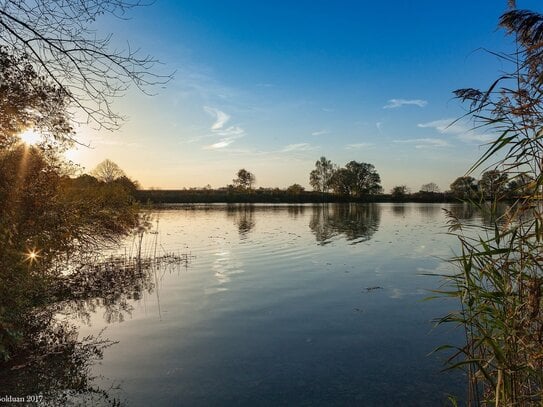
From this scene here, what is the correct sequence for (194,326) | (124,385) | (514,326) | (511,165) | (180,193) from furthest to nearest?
(180,193) < (194,326) < (124,385) < (511,165) < (514,326)

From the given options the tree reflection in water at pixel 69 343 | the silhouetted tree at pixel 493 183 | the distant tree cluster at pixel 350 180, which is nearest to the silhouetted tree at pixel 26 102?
the tree reflection in water at pixel 69 343

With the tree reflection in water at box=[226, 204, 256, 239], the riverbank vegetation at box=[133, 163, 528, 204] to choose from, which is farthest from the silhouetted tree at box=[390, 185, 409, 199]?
the tree reflection in water at box=[226, 204, 256, 239]

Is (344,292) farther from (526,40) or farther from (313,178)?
(313,178)

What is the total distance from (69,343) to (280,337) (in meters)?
4.86

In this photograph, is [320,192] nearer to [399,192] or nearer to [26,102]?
[399,192]

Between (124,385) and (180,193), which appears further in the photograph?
(180,193)

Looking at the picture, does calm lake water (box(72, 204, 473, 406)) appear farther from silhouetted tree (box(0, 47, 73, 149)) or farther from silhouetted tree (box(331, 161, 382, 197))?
silhouetted tree (box(331, 161, 382, 197))

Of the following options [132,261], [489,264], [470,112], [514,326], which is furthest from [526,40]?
[132,261]

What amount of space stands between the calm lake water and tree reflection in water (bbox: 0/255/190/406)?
24 centimetres

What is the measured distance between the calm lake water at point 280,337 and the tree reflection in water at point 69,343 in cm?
24

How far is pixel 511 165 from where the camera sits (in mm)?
4203

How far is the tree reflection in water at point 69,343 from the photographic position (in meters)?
5.95

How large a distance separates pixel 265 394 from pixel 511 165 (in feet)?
16.8

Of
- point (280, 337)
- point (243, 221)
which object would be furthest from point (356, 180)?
point (280, 337)
